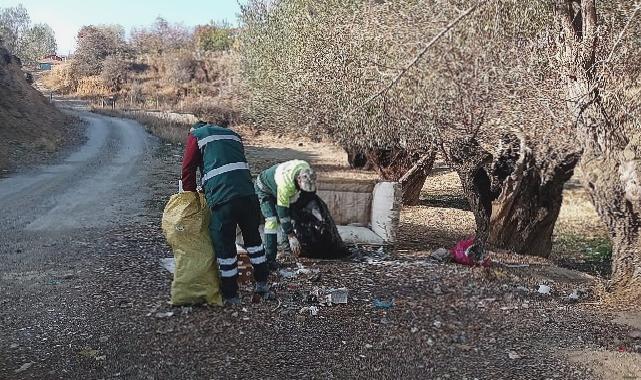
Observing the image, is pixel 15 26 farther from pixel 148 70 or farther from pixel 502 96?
pixel 502 96

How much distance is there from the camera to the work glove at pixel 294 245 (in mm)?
6891

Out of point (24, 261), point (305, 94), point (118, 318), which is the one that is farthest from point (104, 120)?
point (118, 318)

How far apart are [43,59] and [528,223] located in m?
80.4

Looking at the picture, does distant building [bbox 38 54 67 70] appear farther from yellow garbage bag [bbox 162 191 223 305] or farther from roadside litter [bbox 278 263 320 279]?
yellow garbage bag [bbox 162 191 223 305]

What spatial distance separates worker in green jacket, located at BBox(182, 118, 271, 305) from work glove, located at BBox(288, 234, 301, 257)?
1.68 metres

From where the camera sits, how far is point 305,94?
11.4 m

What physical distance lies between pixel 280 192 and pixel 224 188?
128 centimetres

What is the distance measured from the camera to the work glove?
689cm

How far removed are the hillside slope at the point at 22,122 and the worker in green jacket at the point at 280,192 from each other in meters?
11.2

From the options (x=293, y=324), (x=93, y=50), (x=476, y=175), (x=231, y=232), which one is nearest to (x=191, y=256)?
(x=231, y=232)

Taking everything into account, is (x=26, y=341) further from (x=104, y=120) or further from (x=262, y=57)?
(x=104, y=120)

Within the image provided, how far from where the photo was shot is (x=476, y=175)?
920 cm

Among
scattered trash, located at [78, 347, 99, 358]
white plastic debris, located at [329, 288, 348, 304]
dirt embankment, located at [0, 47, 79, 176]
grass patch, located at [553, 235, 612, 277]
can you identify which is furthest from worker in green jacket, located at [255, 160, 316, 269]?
dirt embankment, located at [0, 47, 79, 176]

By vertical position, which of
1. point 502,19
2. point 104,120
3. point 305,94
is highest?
point 502,19
